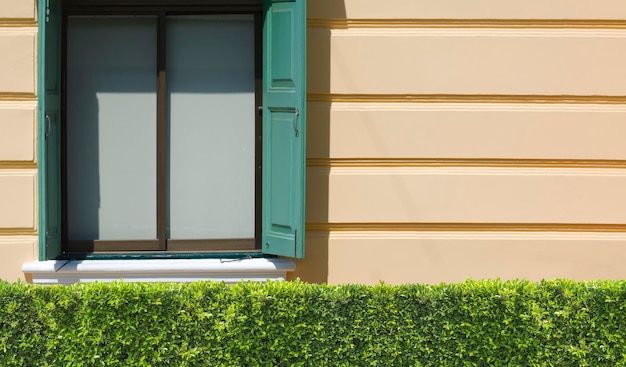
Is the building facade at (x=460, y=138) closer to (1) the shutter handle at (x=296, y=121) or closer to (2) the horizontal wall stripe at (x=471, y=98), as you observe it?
(2) the horizontal wall stripe at (x=471, y=98)

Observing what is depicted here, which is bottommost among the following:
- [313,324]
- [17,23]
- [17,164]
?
[313,324]

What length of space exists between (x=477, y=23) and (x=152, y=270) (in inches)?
127

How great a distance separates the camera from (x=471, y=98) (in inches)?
278

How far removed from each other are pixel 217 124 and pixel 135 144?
689mm

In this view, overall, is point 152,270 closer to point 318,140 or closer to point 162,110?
point 162,110

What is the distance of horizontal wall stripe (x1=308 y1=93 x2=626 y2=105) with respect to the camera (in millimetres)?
7051

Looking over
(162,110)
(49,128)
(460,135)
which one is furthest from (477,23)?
(49,128)

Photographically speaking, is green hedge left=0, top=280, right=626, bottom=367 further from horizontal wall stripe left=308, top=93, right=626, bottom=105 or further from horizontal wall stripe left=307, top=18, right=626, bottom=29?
horizontal wall stripe left=307, top=18, right=626, bottom=29

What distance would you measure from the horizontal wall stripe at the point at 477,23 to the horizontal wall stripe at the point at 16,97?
2.33 m

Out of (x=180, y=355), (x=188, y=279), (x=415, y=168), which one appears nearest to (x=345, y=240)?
(x=415, y=168)

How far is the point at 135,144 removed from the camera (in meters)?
7.25

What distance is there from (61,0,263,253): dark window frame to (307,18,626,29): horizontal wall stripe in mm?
707

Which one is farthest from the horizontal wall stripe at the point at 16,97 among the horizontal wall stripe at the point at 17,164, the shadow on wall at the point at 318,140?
the shadow on wall at the point at 318,140

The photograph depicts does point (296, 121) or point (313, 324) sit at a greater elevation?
point (296, 121)
